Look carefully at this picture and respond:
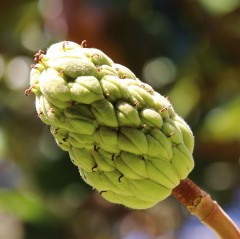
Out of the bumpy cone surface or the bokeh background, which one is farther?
the bokeh background

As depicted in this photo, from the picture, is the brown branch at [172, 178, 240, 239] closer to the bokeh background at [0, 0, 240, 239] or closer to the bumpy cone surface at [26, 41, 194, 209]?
the bumpy cone surface at [26, 41, 194, 209]

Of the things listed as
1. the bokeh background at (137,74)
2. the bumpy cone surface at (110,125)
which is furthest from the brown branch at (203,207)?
the bokeh background at (137,74)

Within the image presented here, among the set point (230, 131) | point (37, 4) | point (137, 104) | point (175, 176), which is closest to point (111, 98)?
point (137, 104)

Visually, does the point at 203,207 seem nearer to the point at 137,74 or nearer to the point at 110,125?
the point at 110,125

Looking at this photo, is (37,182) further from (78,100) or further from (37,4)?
(78,100)

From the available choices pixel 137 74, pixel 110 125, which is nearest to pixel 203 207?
pixel 110 125

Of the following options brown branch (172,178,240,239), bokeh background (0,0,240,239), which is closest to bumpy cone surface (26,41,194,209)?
brown branch (172,178,240,239)
